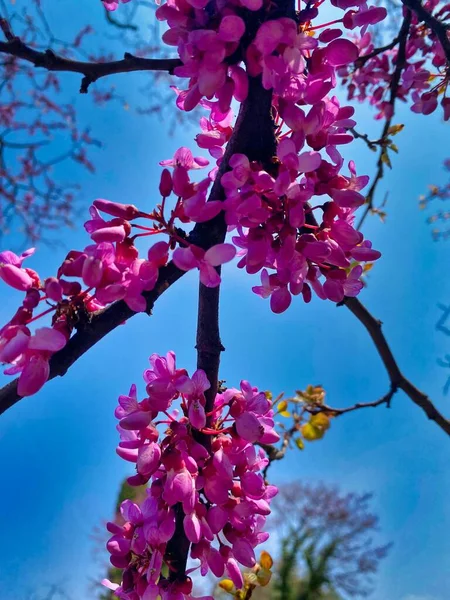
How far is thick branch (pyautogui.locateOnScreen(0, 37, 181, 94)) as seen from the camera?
909mm

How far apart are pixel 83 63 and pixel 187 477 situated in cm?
81

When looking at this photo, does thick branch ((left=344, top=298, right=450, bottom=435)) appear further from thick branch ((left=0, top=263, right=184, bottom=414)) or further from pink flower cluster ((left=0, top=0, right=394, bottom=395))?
thick branch ((left=0, top=263, right=184, bottom=414))

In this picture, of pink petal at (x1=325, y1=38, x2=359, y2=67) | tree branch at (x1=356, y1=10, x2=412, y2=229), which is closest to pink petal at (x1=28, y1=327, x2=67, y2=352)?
pink petal at (x1=325, y1=38, x2=359, y2=67)

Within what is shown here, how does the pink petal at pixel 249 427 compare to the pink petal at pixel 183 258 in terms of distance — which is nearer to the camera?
the pink petal at pixel 183 258

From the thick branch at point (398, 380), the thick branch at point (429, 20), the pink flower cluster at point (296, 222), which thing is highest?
the thick branch at point (429, 20)

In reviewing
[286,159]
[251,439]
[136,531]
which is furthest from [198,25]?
[136,531]

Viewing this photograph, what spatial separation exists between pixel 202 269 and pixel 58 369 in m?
0.27

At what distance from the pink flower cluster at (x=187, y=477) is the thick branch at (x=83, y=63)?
58 centimetres

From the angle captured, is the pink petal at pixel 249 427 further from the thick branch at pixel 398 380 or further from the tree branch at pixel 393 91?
the tree branch at pixel 393 91

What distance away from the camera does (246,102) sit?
0.88m

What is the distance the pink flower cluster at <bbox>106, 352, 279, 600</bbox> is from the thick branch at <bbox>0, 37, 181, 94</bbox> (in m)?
0.58

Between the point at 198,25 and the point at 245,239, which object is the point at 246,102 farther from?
the point at 245,239

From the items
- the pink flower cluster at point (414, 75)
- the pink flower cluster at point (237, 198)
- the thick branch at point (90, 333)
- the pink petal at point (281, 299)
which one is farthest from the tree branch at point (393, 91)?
the thick branch at point (90, 333)

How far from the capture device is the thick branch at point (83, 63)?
909 millimetres
